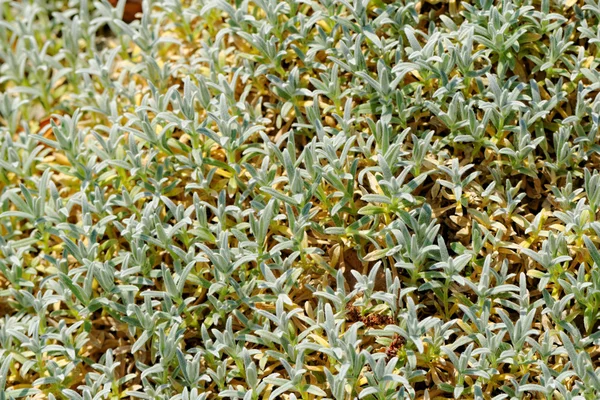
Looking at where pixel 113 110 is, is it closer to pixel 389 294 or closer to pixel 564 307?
pixel 389 294

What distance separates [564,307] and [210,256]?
4.35ft

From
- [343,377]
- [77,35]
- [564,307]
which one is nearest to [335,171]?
[343,377]

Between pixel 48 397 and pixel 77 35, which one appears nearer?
pixel 48 397

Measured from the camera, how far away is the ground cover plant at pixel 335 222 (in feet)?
9.22

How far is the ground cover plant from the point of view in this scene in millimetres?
2811

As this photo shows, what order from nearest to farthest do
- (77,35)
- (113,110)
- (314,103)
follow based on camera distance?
(314,103) < (113,110) < (77,35)

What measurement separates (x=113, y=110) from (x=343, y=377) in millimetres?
1681

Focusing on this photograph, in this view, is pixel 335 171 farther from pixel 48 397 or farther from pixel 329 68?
pixel 48 397

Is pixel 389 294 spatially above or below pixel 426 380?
above

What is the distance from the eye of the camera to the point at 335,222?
306cm

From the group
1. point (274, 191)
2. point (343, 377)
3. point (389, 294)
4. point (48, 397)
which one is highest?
point (274, 191)

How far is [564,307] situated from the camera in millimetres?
2867

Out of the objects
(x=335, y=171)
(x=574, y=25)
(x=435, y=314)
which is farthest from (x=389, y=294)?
(x=574, y=25)

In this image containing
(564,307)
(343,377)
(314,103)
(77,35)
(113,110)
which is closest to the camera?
(343,377)
